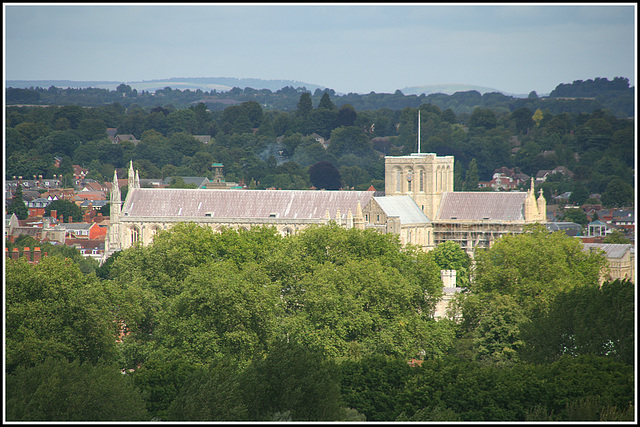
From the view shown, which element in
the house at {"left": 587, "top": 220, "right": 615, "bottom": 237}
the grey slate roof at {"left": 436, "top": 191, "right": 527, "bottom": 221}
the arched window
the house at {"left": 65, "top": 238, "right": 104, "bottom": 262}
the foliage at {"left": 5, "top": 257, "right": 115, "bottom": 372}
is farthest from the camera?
the house at {"left": 587, "top": 220, "right": 615, "bottom": 237}

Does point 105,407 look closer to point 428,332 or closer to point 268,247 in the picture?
point 428,332

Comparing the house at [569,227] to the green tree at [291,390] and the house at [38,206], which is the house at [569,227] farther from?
the green tree at [291,390]

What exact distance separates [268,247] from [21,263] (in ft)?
78.6

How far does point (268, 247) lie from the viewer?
80.6 meters

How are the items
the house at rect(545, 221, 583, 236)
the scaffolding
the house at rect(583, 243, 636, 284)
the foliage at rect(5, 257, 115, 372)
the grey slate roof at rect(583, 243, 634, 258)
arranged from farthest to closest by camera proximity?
1. the house at rect(545, 221, 583, 236)
2. the scaffolding
3. the grey slate roof at rect(583, 243, 634, 258)
4. the house at rect(583, 243, 636, 284)
5. the foliage at rect(5, 257, 115, 372)

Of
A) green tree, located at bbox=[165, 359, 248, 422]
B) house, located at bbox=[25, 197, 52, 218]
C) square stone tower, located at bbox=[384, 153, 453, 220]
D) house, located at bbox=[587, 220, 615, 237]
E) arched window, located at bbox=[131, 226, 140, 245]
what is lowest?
house, located at bbox=[587, 220, 615, 237]

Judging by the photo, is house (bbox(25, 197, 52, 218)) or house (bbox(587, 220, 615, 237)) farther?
house (bbox(25, 197, 52, 218))

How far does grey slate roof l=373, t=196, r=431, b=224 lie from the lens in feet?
325

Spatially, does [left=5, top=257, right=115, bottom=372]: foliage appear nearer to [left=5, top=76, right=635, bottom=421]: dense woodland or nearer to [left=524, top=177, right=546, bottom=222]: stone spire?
[left=5, top=76, right=635, bottom=421]: dense woodland

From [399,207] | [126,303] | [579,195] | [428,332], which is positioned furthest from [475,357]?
[579,195]

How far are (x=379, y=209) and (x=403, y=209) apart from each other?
4222 mm

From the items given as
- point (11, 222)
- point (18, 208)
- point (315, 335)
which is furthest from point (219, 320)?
point (18, 208)

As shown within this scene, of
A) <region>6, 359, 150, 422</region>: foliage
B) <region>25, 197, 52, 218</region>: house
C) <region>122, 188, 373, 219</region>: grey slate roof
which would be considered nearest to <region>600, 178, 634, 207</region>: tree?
<region>122, 188, 373, 219</region>: grey slate roof

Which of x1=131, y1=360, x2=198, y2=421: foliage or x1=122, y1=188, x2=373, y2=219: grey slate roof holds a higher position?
x1=122, y1=188, x2=373, y2=219: grey slate roof
